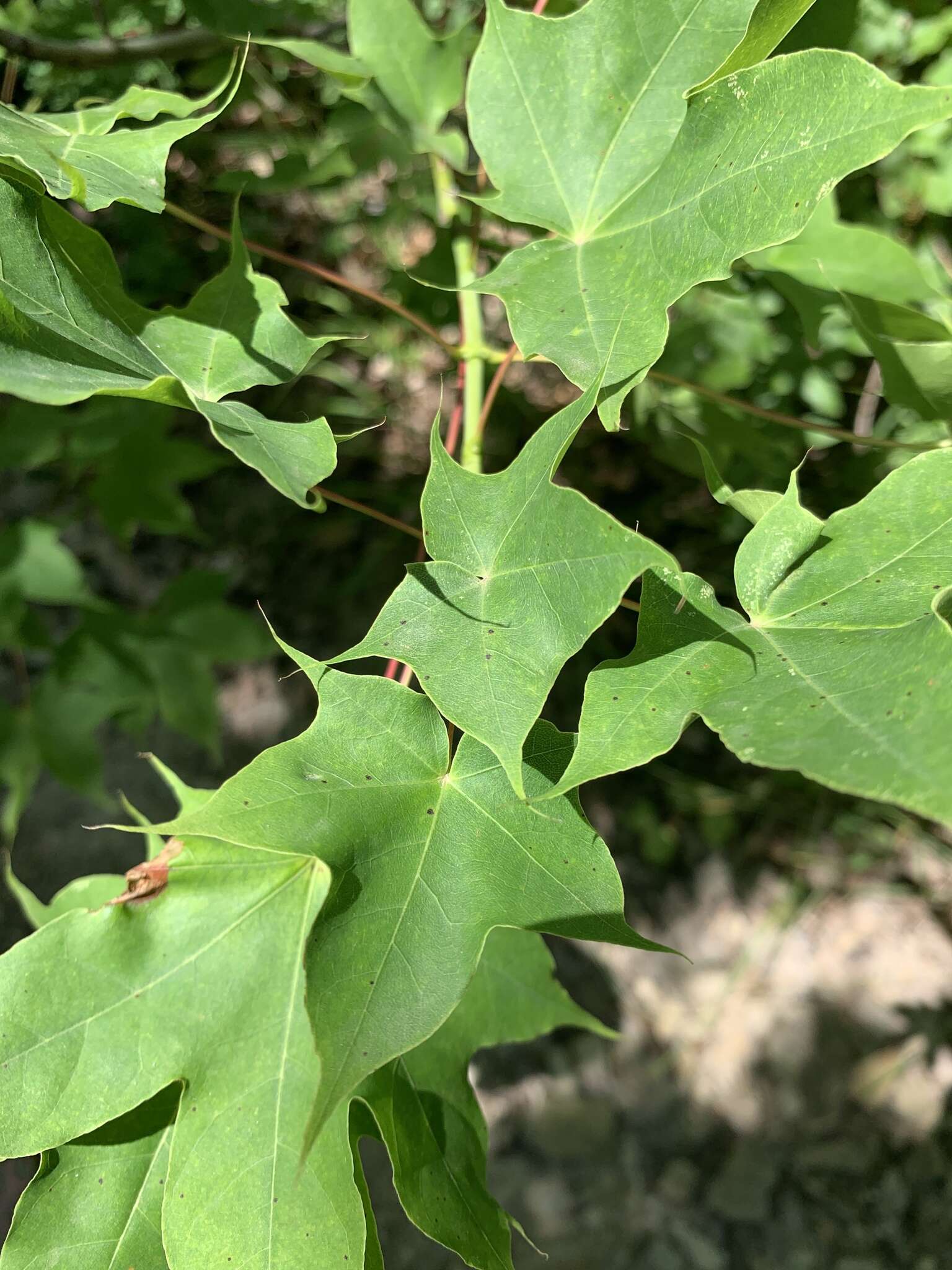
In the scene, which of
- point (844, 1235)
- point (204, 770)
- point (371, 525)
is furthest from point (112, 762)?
point (844, 1235)

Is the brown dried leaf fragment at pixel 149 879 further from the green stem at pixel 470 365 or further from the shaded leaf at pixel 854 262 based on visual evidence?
the shaded leaf at pixel 854 262

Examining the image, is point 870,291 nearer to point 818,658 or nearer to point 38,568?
point 818,658

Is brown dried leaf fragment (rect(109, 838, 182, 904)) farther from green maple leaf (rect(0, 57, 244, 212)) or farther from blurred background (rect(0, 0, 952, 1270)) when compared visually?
blurred background (rect(0, 0, 952, 1270))

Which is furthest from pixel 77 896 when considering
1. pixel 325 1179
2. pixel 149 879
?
pixel 325 1179

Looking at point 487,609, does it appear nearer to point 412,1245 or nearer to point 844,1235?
point 412,1245

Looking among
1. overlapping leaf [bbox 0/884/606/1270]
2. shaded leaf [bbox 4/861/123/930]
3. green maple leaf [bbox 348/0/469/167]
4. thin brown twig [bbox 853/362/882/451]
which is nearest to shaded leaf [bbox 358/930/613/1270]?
overlapping leaf [bbox 0/884/606/1270]
